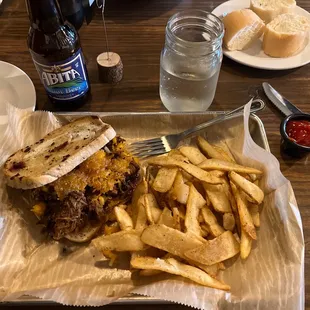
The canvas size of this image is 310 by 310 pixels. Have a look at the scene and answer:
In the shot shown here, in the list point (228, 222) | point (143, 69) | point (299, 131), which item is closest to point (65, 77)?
point (143, 69)

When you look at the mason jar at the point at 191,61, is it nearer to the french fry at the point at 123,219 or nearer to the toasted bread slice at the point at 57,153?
the toasted bread slice at the point at 57,153

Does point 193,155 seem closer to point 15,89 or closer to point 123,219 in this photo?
point 123,219

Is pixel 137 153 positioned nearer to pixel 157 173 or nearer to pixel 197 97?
pixel 157 173

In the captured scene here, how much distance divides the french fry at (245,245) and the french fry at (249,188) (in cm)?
13

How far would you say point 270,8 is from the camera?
206 cm

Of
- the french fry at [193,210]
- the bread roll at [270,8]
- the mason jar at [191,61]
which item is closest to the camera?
the french fry at [193,210]

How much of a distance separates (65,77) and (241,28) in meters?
0.96

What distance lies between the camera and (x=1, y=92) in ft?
5.82

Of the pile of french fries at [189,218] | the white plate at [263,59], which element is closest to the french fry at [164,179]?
the pile of french fries at [189,218]

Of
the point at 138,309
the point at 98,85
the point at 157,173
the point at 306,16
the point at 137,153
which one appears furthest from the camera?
the point at 306,16

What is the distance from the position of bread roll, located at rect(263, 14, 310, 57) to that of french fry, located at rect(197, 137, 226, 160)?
766mm

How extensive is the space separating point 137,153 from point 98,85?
551 mm

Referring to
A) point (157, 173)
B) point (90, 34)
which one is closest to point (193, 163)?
point (157, 173)

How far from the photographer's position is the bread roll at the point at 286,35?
6.22ft
